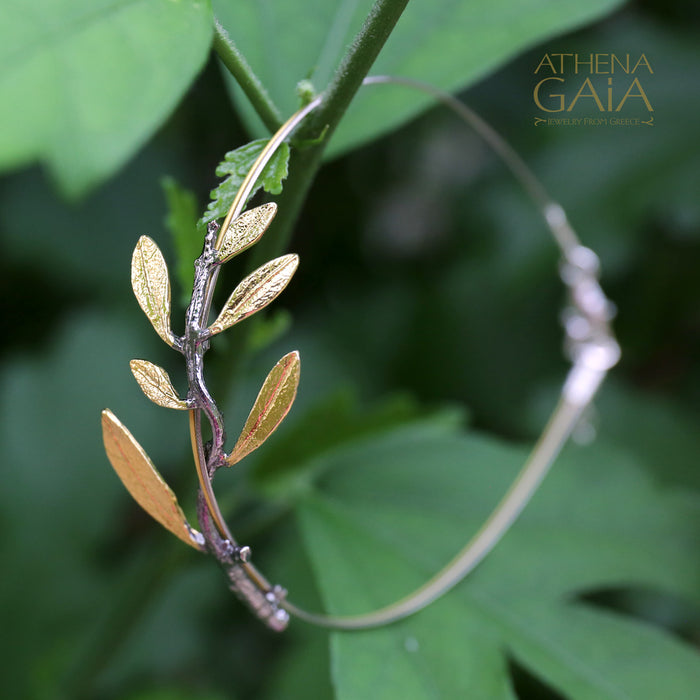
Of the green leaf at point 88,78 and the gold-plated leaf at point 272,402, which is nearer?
the green leaf at point 88,78

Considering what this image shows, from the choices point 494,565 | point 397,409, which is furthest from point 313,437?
point 494,565

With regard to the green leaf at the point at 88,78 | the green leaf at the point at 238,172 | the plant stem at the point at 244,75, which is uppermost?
the green leaf at the point at 88,78

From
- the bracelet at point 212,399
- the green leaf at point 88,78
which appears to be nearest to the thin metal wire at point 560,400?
the bracelet at point 212,399

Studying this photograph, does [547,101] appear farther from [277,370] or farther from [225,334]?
[277,370]

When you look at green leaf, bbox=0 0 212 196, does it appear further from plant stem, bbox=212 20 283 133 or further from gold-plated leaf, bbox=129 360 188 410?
gold-plated leaf, bbox=129 360 188 410

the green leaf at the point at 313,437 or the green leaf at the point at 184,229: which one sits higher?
the green leaf at the point at 184,229

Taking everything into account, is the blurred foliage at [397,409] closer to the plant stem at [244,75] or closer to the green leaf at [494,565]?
the green leaf at [494,565]

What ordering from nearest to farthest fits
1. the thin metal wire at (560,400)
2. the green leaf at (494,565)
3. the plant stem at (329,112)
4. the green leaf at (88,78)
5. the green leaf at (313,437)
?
the green leaf at (88,78) < the plant stem at (329,112) < the thin metal wire at (560,400) < the green leaf at (494,565) < the green leaf at (313,437)
